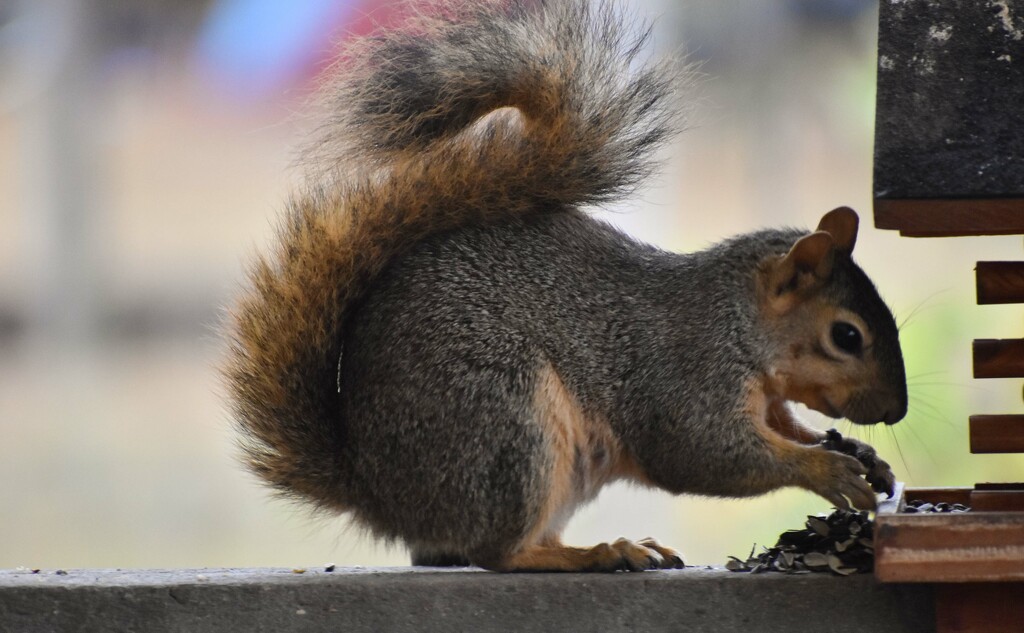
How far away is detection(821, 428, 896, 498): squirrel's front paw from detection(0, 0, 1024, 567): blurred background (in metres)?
1.80

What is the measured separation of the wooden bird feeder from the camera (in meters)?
1.47

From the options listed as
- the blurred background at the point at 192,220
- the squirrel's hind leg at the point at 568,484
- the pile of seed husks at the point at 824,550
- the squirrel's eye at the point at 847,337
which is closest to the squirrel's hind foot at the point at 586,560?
the squirrel's hind leg at the point at 568,484

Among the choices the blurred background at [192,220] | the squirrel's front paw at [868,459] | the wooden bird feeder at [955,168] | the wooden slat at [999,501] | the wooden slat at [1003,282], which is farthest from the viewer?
the blurred background at [192,220]

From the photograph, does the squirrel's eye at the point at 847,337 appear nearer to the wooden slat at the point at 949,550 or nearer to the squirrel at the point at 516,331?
the squirrel at the point at 516,331

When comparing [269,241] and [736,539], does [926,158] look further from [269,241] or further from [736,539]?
[736,539]

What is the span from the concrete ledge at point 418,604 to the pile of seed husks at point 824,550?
38 mm

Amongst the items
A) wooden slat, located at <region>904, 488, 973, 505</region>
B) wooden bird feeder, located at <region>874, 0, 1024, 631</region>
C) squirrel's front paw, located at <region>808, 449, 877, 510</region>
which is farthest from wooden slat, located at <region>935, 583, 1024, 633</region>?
wooden slat, located at <region>904, 488, 973, 505</region>

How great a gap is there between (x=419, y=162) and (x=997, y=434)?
2.62ft

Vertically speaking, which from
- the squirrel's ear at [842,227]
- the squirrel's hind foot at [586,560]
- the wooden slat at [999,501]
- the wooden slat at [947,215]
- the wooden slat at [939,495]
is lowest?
the squirrel's hind foot at [586,560]

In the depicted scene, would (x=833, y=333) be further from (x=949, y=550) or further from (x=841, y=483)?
(x=949, y=550)

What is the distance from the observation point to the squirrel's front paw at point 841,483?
179cm

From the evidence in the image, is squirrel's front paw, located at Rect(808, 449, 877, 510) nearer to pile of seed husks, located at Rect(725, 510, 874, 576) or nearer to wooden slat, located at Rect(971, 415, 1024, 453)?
pile of seed husks, located at Rect(725, 510, 874, 576)

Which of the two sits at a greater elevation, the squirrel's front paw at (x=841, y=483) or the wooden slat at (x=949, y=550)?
the squirrel's front paw at (x=841, y=483)

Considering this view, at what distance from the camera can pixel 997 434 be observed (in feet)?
5.42
